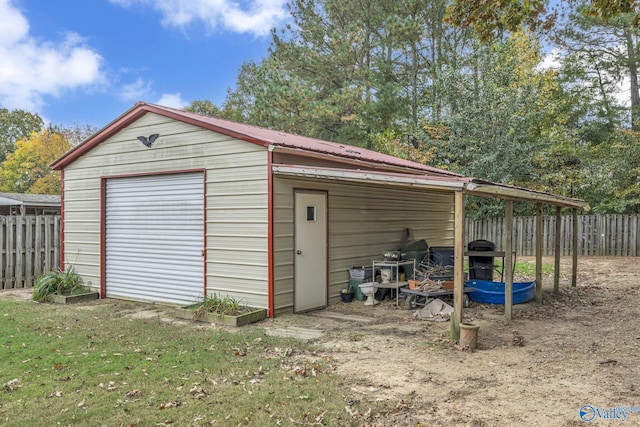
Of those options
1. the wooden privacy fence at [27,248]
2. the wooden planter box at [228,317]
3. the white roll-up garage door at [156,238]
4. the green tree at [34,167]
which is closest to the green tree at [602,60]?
the white roll-up garage door at [156,238]

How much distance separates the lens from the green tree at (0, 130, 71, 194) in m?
30.4

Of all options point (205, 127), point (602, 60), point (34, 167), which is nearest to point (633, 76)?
point (602, 60)

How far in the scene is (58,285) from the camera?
879cm

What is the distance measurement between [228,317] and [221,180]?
2238 millimetres

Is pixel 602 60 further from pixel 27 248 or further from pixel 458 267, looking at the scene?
pixel 27 248

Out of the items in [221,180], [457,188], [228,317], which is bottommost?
[228,317]

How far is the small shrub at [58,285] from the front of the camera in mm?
8500

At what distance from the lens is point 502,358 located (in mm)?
4988

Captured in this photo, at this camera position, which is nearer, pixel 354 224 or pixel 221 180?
pixel 221 180

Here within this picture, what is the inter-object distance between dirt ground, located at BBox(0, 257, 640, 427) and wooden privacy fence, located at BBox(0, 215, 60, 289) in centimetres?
428

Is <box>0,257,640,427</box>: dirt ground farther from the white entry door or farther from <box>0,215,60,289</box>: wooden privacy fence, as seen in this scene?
<box>0,215,60,289</box>: wooden privacy fence

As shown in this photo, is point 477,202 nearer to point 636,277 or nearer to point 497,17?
point 636,277

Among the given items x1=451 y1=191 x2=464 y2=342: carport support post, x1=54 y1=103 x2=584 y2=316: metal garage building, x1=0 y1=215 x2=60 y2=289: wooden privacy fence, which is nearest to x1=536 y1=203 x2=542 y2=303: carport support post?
x1=54 y1=103 x2=584 y2=316: metal garage building

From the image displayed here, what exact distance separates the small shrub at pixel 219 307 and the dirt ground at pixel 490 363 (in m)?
0.63
